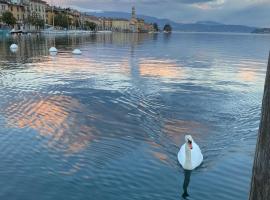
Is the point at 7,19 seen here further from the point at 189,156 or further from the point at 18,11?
the point at 189,156

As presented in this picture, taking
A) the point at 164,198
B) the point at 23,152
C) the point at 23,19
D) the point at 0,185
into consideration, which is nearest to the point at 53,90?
the point at 23,152

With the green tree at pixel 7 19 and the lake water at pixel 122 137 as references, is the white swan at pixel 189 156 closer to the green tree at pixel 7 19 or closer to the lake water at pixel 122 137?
the lake water at pixel 122 137

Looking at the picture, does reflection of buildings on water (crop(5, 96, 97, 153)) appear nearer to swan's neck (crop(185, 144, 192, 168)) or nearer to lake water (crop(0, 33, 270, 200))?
lake water (crop(0, 33, 270, 200))

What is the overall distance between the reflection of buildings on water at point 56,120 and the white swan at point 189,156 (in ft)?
12.6

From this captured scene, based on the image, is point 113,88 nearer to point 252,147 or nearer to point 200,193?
point 252,147

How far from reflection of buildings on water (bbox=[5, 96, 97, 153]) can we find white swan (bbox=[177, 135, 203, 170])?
152 inches

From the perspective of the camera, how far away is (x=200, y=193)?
10.5 m

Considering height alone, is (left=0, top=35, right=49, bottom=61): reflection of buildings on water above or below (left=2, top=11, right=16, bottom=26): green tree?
below

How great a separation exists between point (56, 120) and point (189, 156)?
7712 mm

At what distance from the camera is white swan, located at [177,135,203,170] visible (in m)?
11.5

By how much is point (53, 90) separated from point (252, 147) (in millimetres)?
14896

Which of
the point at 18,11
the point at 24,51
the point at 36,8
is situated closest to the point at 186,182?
the point at 24,51

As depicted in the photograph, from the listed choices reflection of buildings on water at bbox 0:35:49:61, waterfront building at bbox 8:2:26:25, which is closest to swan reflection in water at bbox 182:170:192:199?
reflection of buildings on water at bbox 0:35:49:61

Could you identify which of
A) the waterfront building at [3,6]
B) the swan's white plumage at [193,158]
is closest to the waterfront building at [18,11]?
the waterfront building at [3,6]
